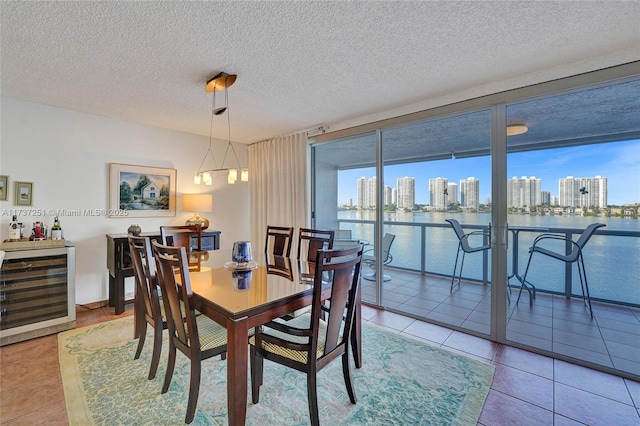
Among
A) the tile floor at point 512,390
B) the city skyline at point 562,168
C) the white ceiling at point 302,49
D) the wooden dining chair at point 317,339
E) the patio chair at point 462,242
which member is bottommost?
the tile floor at point 512,390

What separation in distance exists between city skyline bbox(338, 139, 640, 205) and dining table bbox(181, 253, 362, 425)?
1895 millimetres

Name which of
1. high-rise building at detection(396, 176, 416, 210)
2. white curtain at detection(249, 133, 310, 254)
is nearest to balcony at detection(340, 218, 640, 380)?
high-rise building at detection(396, 176, 416, 210)

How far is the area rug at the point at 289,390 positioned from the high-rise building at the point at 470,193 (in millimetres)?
1501

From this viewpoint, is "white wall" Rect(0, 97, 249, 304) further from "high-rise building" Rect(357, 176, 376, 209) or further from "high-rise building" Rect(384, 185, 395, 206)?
"high-rise building" Rect(384, 185, 395, 206)

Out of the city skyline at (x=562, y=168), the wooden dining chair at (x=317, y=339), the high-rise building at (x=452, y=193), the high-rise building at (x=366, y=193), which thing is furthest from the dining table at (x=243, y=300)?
the city skyline at (x=562, y=168)

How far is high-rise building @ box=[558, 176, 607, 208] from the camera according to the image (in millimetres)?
2326

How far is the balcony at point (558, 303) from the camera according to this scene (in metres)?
2.30

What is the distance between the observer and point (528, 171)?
103 inches

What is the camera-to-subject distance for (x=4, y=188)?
9.77 feet

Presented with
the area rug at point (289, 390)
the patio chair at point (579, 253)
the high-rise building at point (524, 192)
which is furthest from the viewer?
the high-rise building at point (524, 192)

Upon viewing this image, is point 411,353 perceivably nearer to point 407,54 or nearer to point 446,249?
point 446,249

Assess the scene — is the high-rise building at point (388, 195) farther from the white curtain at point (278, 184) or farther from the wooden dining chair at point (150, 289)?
the wooden dining chair at point (150, 289)

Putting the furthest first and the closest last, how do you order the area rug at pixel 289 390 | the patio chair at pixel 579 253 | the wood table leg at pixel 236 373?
the patio chair at pixel 579 253
the area rug at pixel 289 390
the wood table leg at pixel 236 373

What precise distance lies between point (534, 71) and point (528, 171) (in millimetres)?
864
